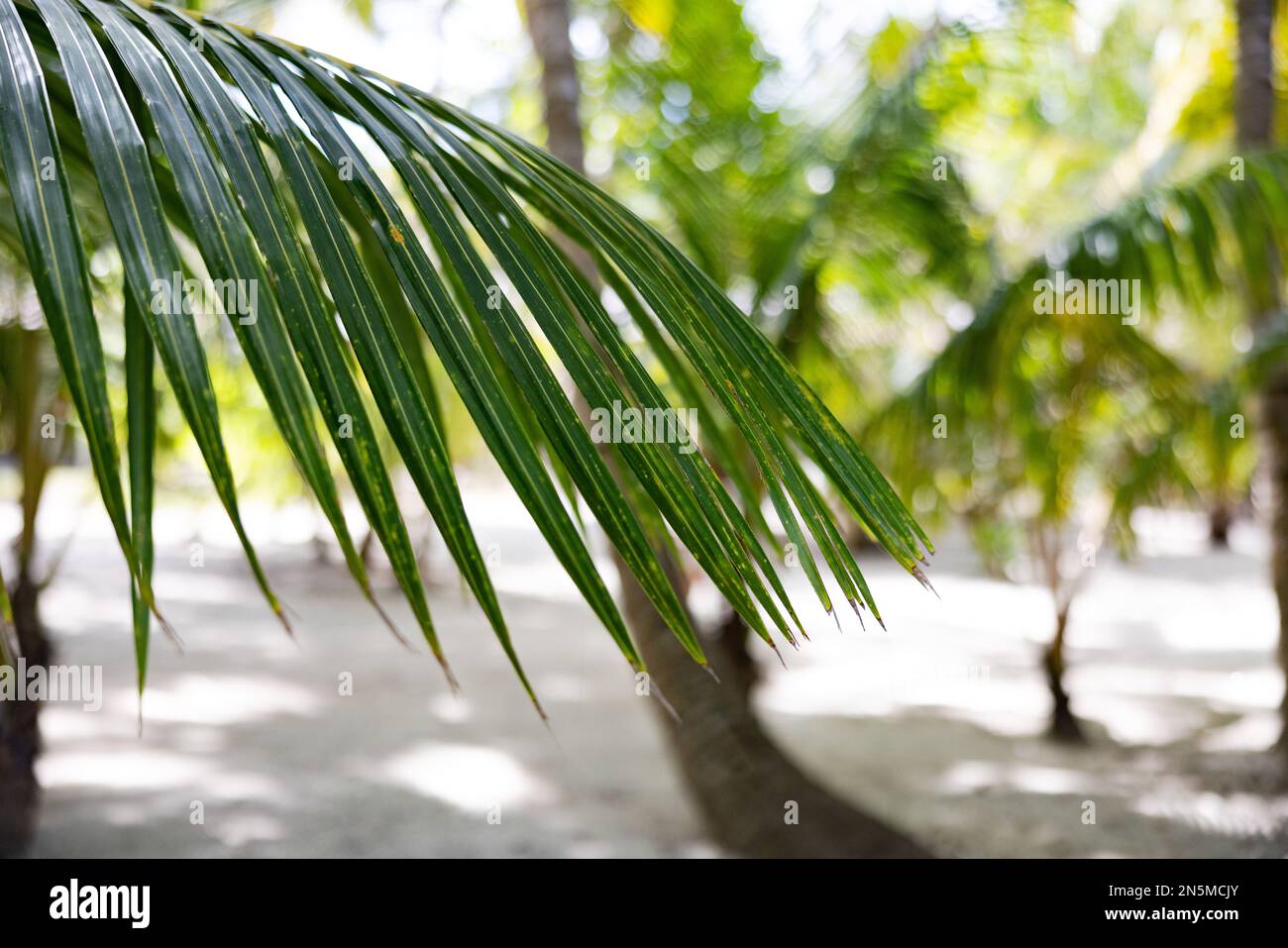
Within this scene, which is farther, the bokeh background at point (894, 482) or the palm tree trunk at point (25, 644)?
the bokeh background at point (894, 482)

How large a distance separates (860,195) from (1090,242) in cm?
110

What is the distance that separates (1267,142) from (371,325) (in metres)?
3.17

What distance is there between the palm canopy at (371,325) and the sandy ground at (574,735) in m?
1.86

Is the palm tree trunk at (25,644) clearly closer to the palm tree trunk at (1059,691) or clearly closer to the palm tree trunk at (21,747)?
the palm tree trunk at (21,747)

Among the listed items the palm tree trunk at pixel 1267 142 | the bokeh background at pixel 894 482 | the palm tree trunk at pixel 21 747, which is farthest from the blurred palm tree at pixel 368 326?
the palm tree trunk at pixel 1267 142

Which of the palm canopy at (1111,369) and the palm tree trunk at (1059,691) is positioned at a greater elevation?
the palm canopy at (1111,369)

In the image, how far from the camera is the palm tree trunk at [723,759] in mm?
2453

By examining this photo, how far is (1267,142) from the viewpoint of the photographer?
9.12ft

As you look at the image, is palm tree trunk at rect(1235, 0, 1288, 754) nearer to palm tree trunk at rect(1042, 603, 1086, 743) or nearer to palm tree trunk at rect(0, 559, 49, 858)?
palm tree trunk at rect(1042, 603, 1086, 743)

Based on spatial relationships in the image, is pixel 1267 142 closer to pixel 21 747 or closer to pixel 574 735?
pixel 574 735

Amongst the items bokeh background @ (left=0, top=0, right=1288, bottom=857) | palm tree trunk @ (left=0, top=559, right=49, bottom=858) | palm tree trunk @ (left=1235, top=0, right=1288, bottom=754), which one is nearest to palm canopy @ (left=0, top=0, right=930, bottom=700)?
bokeh background @ (left=0, top=0, right=1288, bottom=857)

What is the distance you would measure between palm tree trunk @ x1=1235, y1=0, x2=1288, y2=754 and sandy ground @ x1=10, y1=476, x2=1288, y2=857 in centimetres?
68

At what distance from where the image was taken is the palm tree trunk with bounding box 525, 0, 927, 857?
2.45 meters
